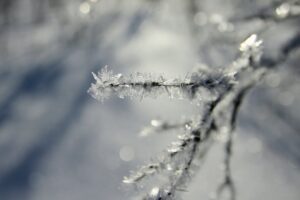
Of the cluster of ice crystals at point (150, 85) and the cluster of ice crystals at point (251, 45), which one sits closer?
the cluster of ice crystals at point (150, 85)

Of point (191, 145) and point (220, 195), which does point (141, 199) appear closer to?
point (191, 145)

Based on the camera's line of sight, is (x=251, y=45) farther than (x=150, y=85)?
Yes

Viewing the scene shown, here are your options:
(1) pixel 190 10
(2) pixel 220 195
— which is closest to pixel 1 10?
(1) pixel 190 10

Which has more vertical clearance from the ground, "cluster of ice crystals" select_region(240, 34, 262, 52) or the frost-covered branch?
"cluster of ice crystals" select_region(240, 34, 262, 52)

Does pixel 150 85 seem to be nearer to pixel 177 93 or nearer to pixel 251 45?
pixel 177 93

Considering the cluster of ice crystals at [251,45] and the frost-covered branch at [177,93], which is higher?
the cluster of ice crystals at [251,45]

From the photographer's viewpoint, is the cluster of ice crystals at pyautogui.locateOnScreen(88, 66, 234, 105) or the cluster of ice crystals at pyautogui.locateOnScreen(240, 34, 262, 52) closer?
the cluster of ice crystals at pyautogui.locateOnScreen(88, 66, 234, 105)

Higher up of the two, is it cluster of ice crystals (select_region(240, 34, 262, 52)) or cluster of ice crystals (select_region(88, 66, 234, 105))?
cluster of ice crystals (select_region(240, 34, 262, 52))

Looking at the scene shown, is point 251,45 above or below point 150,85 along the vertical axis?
above

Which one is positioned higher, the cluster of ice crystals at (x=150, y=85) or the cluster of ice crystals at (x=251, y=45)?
the cluster of ice crystals at (x=251, y=45)

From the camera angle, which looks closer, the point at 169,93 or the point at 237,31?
the point at 169,93

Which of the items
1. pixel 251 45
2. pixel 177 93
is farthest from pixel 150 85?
pixel 251 45
